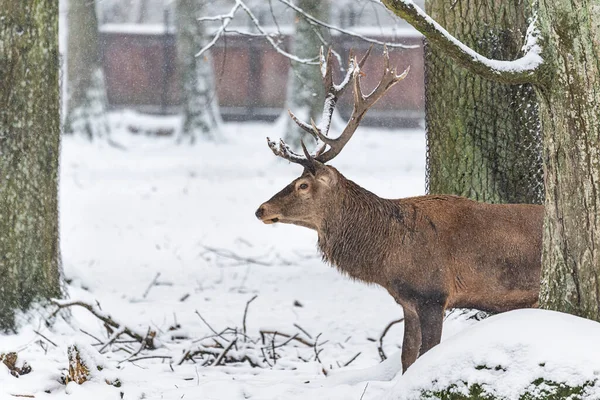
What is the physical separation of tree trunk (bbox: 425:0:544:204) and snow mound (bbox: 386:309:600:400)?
2.49 metres

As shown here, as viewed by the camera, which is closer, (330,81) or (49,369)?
(49,369)

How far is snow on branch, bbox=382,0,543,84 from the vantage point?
4750mm

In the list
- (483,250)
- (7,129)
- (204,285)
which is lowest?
(204,285)

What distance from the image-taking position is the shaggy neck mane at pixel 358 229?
6293 millimetres

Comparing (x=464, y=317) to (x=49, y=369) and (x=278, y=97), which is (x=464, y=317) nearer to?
(x=49, y=369)

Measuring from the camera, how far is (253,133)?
86.3 feet

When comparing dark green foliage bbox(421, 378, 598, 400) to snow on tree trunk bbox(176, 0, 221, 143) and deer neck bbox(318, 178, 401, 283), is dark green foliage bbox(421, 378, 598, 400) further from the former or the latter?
snow on tree trunk bbox(176, 0, 221, 143)

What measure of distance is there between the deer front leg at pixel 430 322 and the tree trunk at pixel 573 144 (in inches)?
46.1

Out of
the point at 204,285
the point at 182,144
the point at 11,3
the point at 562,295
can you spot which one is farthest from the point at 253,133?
the point at 562,295

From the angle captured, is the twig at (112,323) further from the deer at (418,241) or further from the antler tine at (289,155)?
the antler tine at (289,155)

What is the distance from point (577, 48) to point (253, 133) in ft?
71.6

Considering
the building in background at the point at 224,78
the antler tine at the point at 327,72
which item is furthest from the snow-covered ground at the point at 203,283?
the building in background at the point at 224,78

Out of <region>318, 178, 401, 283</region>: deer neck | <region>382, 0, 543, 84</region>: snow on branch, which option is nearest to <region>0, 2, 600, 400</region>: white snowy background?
<region>318, 178, 401, 283</region>: deer neck

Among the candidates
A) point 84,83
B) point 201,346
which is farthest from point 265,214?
point 84,83
